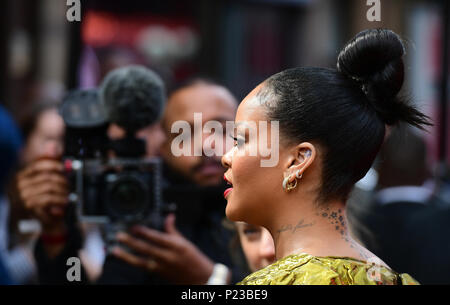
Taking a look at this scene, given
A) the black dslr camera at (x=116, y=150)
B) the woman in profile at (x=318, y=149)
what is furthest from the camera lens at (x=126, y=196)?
the woman in profile at (x=318, y=149)

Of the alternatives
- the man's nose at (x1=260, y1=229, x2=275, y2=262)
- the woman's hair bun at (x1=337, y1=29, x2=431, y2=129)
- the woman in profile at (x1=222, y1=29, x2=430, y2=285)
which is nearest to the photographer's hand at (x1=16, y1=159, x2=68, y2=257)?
the man's nose at (x1=260, y1=229, x2=275, y2=262)

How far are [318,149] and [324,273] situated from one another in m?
0.29

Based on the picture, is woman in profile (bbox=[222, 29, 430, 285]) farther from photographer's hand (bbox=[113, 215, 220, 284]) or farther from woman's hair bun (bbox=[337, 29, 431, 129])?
photographer's hand (bbox=[113, 215, 220, 284])

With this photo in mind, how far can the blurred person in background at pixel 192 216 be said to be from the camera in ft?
7.06

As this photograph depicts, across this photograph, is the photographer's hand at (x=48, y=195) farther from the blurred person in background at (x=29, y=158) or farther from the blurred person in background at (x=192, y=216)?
the blurred person in background at (x=192, y=216)

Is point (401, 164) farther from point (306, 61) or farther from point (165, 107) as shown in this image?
point (306, 61)

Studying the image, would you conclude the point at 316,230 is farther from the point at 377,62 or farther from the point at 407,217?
the point at 407,217

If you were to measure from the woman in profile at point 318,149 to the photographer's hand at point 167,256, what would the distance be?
68cm

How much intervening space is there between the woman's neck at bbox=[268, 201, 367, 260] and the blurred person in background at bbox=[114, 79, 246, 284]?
0.58 meters

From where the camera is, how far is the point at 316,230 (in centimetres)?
146

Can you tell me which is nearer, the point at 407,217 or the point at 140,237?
the point at 140,237

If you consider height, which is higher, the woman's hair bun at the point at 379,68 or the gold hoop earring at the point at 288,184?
the woman's hair bun at the point at 379,68

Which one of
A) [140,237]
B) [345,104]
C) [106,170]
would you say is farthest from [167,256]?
[345,104]

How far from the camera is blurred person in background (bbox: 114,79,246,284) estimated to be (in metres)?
2.15
